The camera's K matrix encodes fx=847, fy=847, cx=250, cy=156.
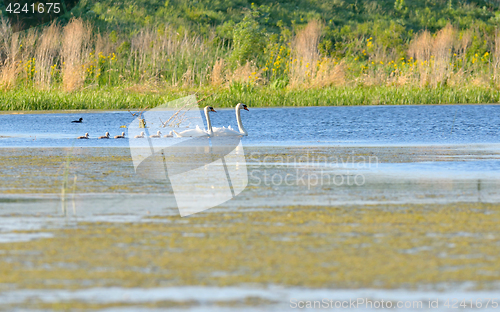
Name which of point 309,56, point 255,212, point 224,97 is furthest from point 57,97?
point 255,212

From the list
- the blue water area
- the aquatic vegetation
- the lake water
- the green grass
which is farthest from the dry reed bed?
the aquatic vegetation

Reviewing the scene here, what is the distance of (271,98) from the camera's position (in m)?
23.6

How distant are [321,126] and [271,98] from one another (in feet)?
18.9

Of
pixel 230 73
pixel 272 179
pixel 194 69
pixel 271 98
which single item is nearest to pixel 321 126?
pixel 271 98

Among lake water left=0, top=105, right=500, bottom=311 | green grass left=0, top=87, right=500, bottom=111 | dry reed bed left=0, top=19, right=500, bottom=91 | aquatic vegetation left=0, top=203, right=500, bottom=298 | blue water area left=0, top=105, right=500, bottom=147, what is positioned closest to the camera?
lake water left=0, top=105, right=500, bottom=311

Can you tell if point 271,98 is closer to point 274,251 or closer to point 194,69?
point 194,69

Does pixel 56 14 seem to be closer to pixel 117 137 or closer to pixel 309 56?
pixel 309 56

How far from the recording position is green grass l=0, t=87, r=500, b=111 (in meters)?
23.2

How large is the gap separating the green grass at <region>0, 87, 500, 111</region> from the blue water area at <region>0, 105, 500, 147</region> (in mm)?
596

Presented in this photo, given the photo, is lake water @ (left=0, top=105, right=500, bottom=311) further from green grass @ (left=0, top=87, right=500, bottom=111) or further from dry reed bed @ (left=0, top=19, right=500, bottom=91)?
dry reed bed @ (left=0, top=19, right=500, bottom=91)

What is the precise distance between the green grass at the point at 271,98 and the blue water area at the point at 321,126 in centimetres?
60

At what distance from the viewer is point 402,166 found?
34.7ft

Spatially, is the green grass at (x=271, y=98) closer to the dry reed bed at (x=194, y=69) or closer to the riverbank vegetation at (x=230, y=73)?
the riverbank vegetation at (x=230, y=73)

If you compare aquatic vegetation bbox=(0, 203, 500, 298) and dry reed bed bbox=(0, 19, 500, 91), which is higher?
aquatic vegetation bbox=(0, 203, 500, 298)
